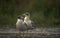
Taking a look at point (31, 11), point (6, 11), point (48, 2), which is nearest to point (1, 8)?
point (6, 11)

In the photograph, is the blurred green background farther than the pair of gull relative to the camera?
Yes

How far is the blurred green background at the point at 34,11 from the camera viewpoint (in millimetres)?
12577

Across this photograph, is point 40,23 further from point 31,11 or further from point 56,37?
point 56,37

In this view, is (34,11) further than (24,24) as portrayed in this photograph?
Yes

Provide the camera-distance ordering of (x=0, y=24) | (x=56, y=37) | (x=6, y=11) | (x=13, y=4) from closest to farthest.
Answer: (x=56, y=37), (x=0, y=24), (x=6, y=11), (x=13, y=4)

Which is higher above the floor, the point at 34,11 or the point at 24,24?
the point at 34,11

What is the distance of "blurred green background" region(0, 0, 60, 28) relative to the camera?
41.3ft

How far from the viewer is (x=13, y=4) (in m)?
15.3

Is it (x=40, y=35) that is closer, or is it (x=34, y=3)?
(x=40, y=35)

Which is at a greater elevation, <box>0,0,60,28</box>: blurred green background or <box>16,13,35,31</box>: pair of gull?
<box>0,0,60,28</box>: blurred green background

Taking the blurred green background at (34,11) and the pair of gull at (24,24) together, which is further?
the blurred green background at (34,11)

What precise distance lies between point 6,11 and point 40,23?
2.57 metres

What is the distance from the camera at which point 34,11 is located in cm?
1403

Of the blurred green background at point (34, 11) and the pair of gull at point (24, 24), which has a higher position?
the blurred green background at point (34, 11)
